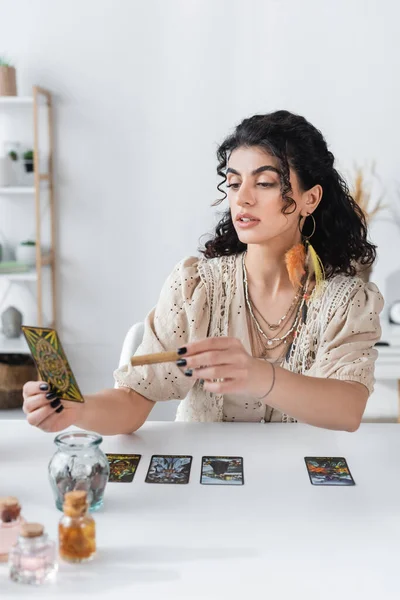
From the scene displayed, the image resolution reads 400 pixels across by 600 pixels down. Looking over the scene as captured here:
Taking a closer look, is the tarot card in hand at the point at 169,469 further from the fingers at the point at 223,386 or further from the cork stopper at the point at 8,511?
the cork stopper at the point at 8,511

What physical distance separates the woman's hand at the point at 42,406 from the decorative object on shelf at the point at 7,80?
267cm

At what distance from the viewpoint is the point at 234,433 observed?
1685 mm

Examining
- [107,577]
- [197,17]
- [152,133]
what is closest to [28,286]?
[152,133]

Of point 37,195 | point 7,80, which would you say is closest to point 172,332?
point 37,195

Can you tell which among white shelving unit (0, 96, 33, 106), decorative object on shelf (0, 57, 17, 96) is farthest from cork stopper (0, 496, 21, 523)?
decorative object on shelf (0, 57, 17, 96)

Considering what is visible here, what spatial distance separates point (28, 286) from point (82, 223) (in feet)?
1.56

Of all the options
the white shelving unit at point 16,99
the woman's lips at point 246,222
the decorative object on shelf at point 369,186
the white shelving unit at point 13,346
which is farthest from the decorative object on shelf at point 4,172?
the woman's lips at point 246,222

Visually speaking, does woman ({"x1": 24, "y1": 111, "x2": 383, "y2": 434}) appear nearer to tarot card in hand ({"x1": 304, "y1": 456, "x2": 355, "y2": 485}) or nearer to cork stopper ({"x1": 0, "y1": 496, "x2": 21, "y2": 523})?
tarot card in hand ({"x1": 304, "y1": 456, "x2": 355, "y2": 485})

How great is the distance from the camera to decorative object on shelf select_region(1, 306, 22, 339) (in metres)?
3.93

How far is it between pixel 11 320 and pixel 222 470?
2707 mm

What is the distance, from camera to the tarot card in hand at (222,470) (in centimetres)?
138

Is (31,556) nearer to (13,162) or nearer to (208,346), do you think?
(208,346)

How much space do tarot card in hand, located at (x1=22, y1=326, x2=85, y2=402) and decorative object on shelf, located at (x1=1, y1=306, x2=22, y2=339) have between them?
2623 millimetres

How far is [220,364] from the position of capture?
1343 mm
